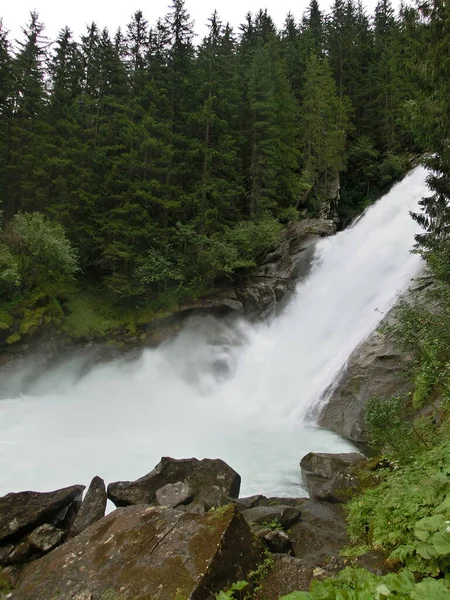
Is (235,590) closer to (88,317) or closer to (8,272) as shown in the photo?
(8,272)

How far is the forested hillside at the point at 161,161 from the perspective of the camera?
21172 mm

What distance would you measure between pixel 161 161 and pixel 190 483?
64.8ft

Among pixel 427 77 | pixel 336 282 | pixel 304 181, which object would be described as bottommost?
pixel 336 282

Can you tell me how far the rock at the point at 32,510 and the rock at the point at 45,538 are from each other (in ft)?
1.05

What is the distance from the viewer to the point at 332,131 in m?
29.5

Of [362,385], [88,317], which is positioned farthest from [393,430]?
[88,317]

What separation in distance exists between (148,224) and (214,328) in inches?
292

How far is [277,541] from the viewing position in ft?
17.4

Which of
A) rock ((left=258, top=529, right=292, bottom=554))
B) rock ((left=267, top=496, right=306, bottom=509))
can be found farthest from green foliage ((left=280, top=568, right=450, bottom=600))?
rock ((left=267, top=496, right=306, bottom=509))

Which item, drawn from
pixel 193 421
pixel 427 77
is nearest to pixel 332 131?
pixel 427 77

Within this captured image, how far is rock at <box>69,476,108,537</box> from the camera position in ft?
22.0

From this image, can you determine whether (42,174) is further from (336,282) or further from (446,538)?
(446,538)

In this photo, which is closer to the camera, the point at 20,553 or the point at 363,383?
the point at 20,553

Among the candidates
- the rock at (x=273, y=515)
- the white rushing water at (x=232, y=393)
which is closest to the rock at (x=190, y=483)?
the rock at (x=273, y=515)
